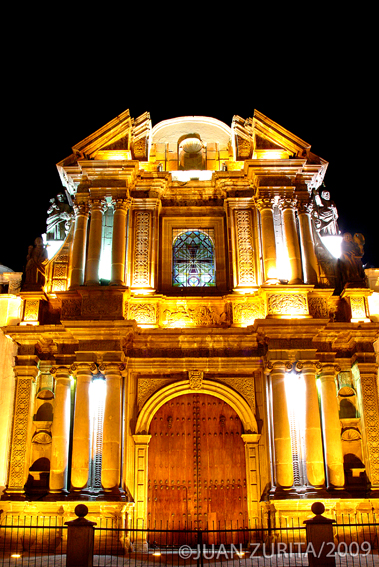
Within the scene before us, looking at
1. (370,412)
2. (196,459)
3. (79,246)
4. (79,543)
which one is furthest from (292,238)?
(79,543)

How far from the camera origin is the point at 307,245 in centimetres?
1714

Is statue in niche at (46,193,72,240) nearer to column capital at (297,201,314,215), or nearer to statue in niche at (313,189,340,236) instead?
column capital at (297,201,314,215)

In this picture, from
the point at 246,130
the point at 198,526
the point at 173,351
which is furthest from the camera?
the point at 246,130

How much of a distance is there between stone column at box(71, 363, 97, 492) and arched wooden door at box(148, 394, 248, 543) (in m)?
1.63

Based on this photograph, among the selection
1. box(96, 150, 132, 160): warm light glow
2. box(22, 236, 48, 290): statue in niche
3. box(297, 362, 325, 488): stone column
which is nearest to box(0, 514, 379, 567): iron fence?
box(297, 362, 325, 488): stone column

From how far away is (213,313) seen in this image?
16453 millimetres

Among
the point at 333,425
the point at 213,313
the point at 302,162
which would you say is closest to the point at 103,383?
the point at 213,313

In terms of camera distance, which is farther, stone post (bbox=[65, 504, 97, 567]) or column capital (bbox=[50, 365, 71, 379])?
column capital (bbox=[50, 365, 71, 379])

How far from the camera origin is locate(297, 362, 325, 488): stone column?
14.3 meters

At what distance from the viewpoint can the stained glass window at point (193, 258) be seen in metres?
17.4

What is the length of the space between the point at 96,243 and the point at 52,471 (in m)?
5.86

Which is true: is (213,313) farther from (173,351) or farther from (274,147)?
(274,147)

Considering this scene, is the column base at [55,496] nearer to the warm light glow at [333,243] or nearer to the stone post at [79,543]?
the stone post at [79,543]

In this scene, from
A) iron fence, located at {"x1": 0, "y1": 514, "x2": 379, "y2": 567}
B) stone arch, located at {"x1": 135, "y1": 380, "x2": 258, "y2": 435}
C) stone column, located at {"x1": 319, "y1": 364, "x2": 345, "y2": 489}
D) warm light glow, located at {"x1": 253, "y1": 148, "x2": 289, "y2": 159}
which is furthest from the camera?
warm light glow, located at {"x1": 253, "y1": 148, "x2": 289, "y2": 159}
